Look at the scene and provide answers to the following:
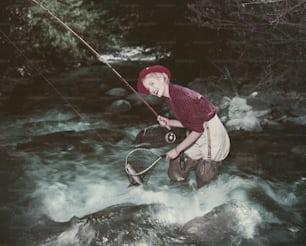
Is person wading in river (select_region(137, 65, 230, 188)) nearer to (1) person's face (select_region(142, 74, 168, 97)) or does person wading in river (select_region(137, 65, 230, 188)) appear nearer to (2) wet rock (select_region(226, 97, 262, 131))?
(1) person's face (select_region(142, 74, 168, 97))

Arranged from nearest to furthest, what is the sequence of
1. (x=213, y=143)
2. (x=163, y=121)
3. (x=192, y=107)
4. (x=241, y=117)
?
(x=192, y=107) → (x=213, y=143) → (x=163, y=121) → (x=241, y=117)

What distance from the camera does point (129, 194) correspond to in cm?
502

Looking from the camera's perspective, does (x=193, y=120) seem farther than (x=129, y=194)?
No

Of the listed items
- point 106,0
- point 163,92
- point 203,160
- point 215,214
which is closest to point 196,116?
point 163,92

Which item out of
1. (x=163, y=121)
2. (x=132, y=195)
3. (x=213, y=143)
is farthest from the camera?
(x=132, y=195)

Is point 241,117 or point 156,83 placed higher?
point 156,83

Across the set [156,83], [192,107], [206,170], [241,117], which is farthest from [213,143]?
[241,117]

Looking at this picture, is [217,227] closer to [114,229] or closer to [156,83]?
[114,229]

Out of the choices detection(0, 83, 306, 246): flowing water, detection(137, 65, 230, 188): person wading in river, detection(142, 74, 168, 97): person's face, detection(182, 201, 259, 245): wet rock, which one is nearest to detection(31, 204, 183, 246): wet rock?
detection(0, 83, 306, 246): flowing water

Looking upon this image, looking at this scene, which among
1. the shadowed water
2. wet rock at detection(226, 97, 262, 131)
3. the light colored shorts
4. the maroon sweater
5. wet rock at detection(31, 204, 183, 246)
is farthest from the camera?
wet rock at detection(226, 97, 262, 131)

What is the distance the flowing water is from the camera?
427cm

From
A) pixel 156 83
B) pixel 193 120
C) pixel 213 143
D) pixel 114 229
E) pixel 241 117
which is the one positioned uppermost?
pixel 156 83

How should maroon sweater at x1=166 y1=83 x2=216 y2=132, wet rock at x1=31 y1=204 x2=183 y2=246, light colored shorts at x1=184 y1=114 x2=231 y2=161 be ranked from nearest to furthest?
maroon sweater at x1=166 y1=83 x2=216 y2=132
light colored shorts at x1=184 y1=114 x2=231 y2=161
wet rock at x1=31 y1=204 x2=183 y2=246

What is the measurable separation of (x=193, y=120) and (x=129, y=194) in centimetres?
166
